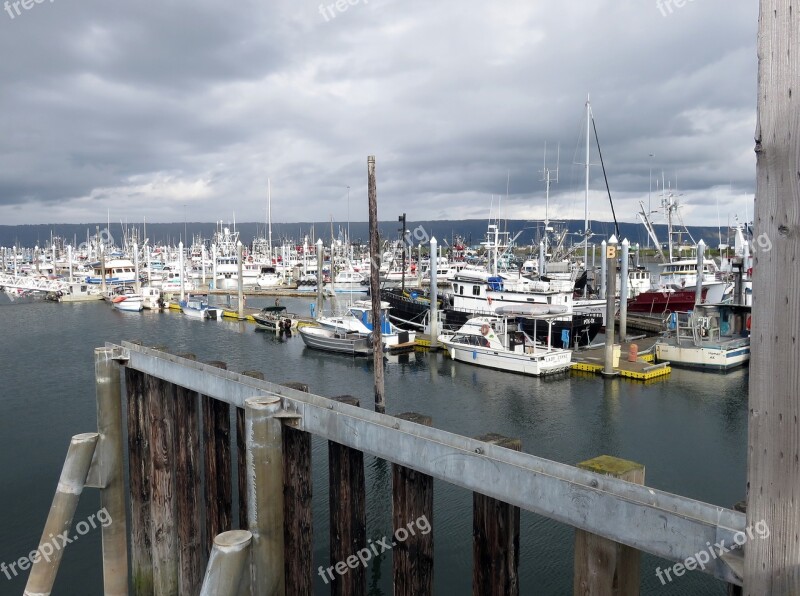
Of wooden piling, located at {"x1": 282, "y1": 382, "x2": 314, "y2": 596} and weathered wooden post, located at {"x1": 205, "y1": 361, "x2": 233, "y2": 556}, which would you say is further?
weathered wooden post, located at {"x1": 205, "y1": 361, "x2": 233, "y2": 556}

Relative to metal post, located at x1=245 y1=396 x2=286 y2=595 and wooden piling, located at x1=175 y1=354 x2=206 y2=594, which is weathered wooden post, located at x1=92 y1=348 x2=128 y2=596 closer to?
wooden piling, located at x1=175 y1=354 x2=206 y2=594

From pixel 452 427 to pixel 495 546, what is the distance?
1901cm

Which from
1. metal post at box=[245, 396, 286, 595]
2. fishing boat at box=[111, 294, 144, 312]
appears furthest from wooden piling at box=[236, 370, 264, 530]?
fishing boat at box=[111, 294, 144, 312]

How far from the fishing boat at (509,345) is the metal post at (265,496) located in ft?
88.6

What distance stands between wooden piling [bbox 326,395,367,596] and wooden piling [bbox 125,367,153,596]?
415 cm

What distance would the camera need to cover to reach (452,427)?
23062mm

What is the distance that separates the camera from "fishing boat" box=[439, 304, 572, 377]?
1244 inches

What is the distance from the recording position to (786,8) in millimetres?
2473

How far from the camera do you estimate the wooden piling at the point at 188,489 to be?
26.2ft

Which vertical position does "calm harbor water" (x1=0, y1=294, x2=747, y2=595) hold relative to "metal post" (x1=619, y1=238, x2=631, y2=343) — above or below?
below

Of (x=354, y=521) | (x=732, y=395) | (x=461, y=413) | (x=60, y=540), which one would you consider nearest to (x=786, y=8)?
(x=354, y=521)

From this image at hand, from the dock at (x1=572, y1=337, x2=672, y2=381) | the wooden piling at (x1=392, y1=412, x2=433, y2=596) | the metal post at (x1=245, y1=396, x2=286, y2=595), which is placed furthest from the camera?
the dock at (x1=572, y1=337, x2=672, y2=381)

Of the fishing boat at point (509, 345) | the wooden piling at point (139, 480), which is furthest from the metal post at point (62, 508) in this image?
the fishing boat at point (509, 345)

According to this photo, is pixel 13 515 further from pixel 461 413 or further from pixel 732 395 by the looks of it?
pixel 732 395
